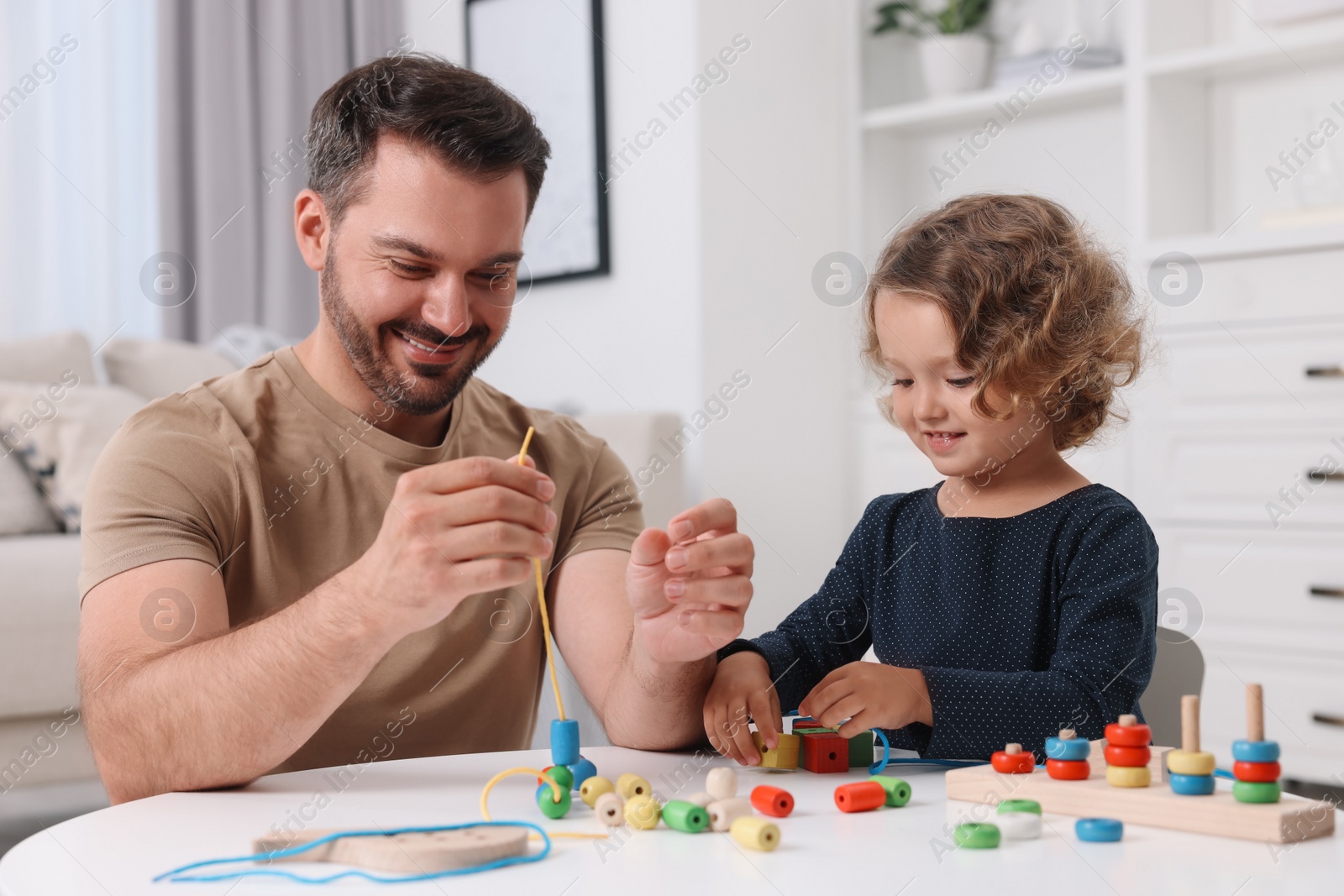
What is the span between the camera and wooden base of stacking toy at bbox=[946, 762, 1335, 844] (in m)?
0.74

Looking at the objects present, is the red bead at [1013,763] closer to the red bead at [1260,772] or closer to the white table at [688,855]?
the white table at [688,855]

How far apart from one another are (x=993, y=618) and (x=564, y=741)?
45cm

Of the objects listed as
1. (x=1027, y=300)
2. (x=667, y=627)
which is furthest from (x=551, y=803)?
(x=1027, y=300)

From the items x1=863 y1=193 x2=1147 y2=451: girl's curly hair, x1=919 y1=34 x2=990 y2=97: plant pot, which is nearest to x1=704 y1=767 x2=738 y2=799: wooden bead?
x1=863 y1=193 x2=1147 y2=451: girl's curly hair

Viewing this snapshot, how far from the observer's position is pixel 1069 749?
84cm

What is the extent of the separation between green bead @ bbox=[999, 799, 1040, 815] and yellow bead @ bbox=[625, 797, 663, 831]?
0.21 metres

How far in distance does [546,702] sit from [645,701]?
557mm

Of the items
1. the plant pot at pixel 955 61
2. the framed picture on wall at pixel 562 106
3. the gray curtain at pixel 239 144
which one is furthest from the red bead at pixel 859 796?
the gray curtain at pixel 239 144

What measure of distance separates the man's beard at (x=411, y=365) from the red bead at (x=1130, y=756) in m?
0.73

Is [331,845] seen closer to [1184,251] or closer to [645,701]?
[645,701]

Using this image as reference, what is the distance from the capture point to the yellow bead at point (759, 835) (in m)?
0.73

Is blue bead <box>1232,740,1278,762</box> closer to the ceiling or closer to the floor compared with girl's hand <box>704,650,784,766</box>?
closer to the ceiling

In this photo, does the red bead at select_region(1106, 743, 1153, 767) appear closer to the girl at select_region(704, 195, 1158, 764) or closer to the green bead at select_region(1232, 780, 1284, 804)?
the green bead at select_region(1232, 780, 1284, 804)

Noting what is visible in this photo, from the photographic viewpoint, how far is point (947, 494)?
127 cm
